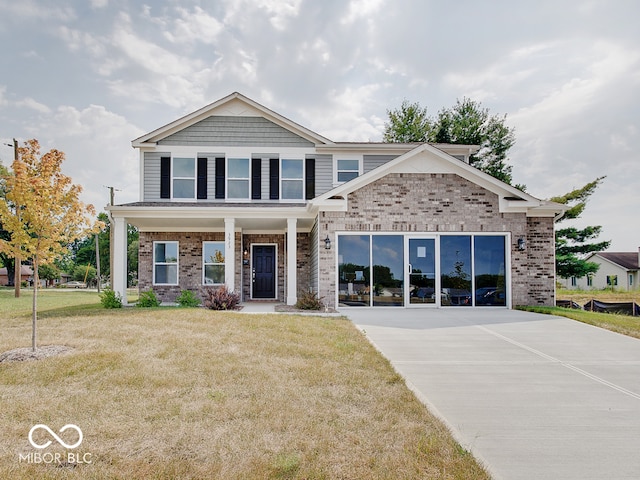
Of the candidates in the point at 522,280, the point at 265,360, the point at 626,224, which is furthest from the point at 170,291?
the point at 626,224

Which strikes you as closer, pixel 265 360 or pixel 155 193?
pixel 265 360

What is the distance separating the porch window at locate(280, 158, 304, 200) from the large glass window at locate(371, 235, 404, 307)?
4547 mm

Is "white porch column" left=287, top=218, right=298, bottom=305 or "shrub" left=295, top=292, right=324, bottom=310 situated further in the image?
"white porch column" left=287, top=218, right=298, bottom=305

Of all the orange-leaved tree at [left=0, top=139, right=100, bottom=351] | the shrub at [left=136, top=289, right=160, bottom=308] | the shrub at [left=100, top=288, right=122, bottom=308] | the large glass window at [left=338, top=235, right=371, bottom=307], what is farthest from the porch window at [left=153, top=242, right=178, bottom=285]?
the orange-leaved tree at [left=0, top=139, right=100, bottom=351]

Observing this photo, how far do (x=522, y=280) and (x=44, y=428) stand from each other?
523 inches

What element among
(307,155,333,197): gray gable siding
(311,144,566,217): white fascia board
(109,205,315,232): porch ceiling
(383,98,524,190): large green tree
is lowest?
(109,205,315,232): porch ceiling

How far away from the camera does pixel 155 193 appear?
637 inches

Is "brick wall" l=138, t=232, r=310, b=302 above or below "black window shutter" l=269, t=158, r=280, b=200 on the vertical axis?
below

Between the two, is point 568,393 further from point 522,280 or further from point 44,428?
point 522,280

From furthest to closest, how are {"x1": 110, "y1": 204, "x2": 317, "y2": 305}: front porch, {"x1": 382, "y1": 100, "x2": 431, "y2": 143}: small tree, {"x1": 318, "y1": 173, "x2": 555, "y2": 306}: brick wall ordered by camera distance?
1. {"x1": 382, "y1": 100, "x2": 431, "y2": 143}: small tree
2. {"x1": 110, "y1": 204, "x2": 317, "y2": 305}: front porch
3. {"x1": 318, "y1": 173, "x2": 555, "y2": 306}: brick wall

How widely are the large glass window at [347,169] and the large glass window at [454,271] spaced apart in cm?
493

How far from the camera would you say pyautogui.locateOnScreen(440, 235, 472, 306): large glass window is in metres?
13.3

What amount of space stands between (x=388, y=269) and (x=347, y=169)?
5.27 meters

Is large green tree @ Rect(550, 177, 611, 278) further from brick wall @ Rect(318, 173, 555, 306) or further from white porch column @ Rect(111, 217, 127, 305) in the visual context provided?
white porch column @ Rect(111, 217, 127, 305)
